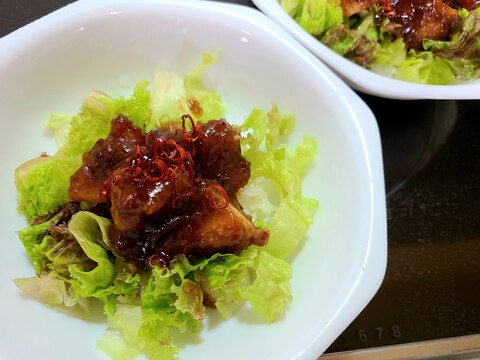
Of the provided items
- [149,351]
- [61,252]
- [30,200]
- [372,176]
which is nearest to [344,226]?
[372,176]

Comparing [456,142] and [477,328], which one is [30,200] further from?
[456,142]

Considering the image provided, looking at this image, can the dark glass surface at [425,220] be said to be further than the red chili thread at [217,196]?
Yes

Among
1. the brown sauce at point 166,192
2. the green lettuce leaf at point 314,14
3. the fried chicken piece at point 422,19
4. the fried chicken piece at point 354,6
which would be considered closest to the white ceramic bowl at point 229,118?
the brown sauce at point 166,192

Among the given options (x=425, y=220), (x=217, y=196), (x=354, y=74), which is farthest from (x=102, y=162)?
(x=425, y=220)

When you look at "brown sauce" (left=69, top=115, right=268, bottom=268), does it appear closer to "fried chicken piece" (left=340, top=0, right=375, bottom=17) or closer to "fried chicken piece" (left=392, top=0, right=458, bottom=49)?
"fried chicken piece" (left=340, top=0, right=375, bottom=17)

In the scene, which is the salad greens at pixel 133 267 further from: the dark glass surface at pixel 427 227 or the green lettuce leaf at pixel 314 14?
the green lettuce leaf at pixel 314 14

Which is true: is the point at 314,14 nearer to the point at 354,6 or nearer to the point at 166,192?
the point at 354,6
